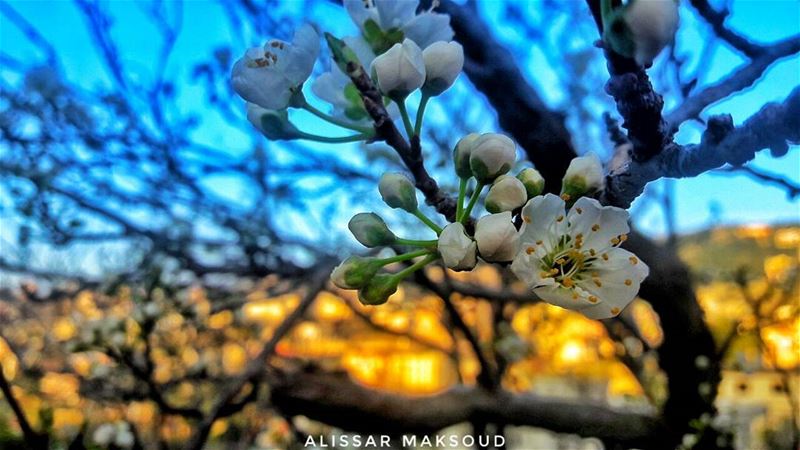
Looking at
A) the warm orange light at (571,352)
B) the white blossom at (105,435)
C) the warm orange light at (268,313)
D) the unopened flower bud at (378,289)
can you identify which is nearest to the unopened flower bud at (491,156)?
the unopened flower bud at (378,289)

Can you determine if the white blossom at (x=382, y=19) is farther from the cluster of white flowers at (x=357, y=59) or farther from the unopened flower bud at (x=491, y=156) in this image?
the unopened flower bud at (x=491, y=156)

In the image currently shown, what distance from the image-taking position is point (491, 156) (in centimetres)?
50

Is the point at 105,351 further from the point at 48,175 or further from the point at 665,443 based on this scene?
the point at 665,443

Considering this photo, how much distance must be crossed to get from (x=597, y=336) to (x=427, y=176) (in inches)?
79.1

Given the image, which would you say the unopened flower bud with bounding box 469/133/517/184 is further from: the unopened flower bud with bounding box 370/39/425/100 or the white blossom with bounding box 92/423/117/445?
the white blossom with bounding box 92/423/117/445

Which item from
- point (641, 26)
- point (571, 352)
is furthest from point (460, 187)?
point (571, 352)

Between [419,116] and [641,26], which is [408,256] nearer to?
[419,116]

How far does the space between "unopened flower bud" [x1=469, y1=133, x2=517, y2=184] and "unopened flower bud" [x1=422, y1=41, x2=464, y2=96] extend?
72 millimetres

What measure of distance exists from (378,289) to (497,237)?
0.12 meters

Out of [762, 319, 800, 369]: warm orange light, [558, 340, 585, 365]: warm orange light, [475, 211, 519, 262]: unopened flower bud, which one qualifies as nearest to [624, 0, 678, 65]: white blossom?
[475, 211, 519, 262]: unopened flower bud

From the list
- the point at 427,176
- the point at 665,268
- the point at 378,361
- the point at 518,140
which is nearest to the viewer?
the point at 427,176

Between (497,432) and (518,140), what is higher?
(518,140)

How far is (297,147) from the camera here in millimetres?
1968

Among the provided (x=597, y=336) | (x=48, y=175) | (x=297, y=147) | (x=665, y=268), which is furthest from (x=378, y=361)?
(x=665, y=268)
